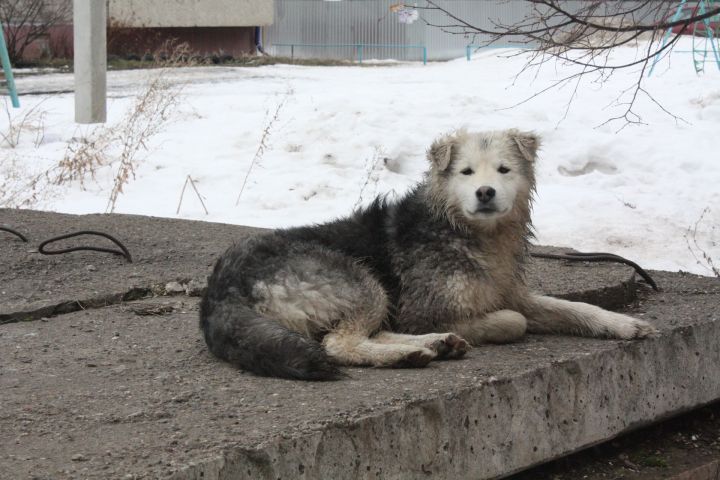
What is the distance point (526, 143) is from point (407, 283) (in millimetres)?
937

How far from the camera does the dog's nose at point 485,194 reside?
4551 millimetres

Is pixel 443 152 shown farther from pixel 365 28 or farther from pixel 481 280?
pixel 365 28

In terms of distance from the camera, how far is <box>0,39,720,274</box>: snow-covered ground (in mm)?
9844

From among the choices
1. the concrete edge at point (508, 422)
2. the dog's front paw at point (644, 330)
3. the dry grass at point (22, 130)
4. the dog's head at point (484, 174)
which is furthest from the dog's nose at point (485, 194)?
the dry grass at point (22, 130)

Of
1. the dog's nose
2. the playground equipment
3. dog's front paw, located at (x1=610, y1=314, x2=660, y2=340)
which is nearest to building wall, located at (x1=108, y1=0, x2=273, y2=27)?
the playground equipment

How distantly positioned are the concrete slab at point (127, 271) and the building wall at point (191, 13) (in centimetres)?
1731

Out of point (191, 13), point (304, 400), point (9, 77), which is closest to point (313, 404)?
point (304, 400)

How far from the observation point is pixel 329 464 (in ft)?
11.3

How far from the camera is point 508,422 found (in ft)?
13.2

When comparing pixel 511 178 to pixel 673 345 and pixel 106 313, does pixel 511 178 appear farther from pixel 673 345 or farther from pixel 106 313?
pixel 106 313

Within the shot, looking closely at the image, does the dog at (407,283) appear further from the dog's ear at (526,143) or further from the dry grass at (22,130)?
the dry grass at (22,130)

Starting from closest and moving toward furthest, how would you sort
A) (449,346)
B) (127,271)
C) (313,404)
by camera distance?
(313,404), (449,346), (127,271)

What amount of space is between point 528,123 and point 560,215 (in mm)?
2944

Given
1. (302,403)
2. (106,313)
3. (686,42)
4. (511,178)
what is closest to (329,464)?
(302,403)
